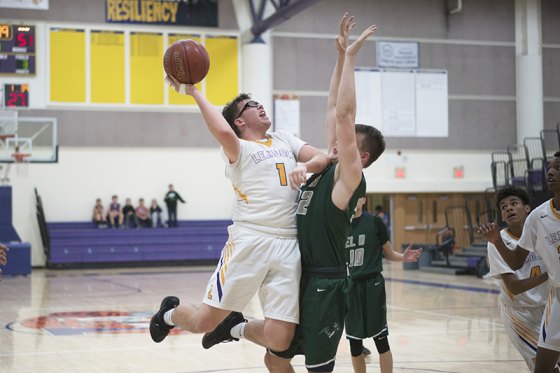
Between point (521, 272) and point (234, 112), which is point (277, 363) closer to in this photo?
point (234, 112)

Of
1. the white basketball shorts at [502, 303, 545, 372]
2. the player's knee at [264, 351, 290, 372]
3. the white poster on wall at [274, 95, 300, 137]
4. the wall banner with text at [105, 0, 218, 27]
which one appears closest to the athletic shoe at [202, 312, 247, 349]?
the player's knee at [264, 351, 290, 372]

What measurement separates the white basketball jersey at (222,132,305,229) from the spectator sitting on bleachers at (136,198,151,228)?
1835cm

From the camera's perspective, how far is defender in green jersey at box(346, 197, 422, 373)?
5.98m

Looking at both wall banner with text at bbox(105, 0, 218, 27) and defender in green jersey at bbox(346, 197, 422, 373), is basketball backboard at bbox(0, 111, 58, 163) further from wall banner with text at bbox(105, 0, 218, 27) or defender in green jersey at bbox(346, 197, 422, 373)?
defender in green jersey at bbox(346, 197, 422, 373)

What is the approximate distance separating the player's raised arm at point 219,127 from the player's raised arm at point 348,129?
599 mm

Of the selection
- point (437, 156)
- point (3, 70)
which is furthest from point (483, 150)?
point (3, 70)

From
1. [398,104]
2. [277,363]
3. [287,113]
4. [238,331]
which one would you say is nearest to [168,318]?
[238,331]

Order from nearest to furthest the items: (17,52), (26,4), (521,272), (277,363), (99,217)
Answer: (277,363) < (521,272) < (26,4) < (17,52) < (99,217)

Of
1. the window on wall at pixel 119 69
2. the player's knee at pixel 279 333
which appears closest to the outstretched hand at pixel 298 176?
the player's knee at pixel 279 333

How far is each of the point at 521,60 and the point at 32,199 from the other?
1546 centimetres

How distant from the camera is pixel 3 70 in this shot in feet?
71.3

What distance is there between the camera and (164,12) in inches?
926

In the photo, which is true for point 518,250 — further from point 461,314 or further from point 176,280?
point 176,280

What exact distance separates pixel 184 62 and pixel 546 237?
2.43 meters
